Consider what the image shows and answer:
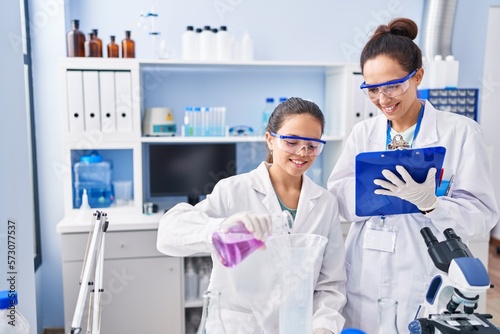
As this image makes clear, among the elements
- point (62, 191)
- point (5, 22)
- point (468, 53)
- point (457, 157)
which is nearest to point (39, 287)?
point (62, 191)

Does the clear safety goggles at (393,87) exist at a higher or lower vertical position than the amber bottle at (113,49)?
lower

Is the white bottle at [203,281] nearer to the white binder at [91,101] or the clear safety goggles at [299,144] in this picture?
the white binder at [91,101]

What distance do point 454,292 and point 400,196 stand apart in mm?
393

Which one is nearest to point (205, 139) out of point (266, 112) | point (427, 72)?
point (266, 112)

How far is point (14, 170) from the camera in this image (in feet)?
5.95

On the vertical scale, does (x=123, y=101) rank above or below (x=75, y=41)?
below

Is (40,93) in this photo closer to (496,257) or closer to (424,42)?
(424,42)

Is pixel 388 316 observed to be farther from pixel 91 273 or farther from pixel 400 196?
pixel 91 273

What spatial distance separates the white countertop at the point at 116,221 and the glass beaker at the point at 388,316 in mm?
2049

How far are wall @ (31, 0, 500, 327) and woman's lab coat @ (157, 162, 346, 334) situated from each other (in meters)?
2.03

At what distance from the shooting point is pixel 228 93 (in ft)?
11.4

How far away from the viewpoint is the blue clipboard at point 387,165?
1.34 meters

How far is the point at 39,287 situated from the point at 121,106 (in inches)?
53.7

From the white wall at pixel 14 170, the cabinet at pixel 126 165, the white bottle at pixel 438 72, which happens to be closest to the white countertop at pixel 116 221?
the cabinet at pixel 126 165
